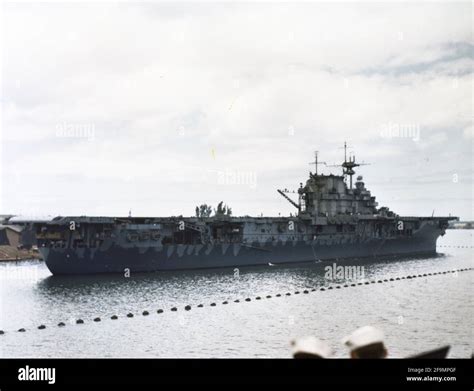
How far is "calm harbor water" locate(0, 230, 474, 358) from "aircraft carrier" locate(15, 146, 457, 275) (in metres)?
1.68

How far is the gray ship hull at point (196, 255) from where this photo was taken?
35.8 meters

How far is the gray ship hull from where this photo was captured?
1407 inches

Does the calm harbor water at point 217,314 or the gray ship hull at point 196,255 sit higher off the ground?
the gray ship hull at point 196,255

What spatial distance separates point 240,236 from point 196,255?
13.2ft

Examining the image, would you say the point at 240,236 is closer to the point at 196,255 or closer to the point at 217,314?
the point at 196,255

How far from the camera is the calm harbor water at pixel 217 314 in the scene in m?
17.7

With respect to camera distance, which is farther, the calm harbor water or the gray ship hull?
the gray ship hull

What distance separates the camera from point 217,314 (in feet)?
76.6

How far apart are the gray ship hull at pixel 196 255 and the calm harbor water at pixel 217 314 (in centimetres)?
131

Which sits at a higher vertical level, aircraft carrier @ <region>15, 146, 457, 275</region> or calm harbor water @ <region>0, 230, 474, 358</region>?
aircraft carrier @ <region>15, 146, 457, 275</region>

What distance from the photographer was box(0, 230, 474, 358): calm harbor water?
17.7 m

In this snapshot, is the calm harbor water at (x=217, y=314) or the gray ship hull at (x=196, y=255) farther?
the gray ship hull at (x=196, y=255)

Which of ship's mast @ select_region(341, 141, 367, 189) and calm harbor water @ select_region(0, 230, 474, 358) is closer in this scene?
calm harbor water @ select_region(0, 230, 474, 358)

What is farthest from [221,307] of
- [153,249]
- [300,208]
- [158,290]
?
[300,208]
